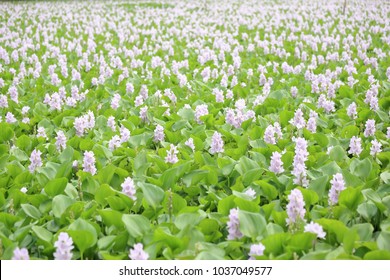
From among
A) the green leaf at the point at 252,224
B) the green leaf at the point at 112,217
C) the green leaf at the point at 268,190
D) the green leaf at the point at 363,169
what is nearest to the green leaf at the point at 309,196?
the green leaf at the point at 268,190

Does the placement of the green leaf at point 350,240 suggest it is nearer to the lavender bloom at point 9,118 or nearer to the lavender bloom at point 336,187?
the lavender bloom at point 336,187

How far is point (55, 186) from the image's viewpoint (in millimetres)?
3232

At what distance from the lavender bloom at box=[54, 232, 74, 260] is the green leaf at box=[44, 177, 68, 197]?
775 millimetres

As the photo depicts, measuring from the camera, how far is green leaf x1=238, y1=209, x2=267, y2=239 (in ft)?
8.93

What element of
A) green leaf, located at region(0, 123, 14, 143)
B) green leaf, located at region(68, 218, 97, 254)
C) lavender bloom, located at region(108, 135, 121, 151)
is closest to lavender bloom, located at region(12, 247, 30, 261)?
green leaf, located at region(68, 218, 97, 254)

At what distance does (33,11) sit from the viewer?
55.8ft

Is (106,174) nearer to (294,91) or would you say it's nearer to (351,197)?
(351,197)

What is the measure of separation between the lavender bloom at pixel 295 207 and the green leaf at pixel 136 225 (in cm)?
83

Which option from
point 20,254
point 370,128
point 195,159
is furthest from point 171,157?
point 370,128

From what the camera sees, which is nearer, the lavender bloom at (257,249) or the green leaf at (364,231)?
the lavender bloom at (257,249)

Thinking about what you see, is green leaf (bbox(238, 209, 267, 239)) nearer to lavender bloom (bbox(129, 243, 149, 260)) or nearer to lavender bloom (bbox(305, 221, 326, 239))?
lavender bloom (bbox(305, 221, 326, 239))

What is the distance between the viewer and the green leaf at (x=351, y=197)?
2.96 m

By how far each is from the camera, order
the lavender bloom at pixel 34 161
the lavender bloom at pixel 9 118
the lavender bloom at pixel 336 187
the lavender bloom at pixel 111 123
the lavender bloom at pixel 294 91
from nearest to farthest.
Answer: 1. the lavender bloom at pixel 336 187
2. the lavender bloom at pixel 34 161
3. the lavender bloom at pixel 111 123
4. the lavender bloom at pixel 9 118
5. the lavender bloom at pixel 294 91
